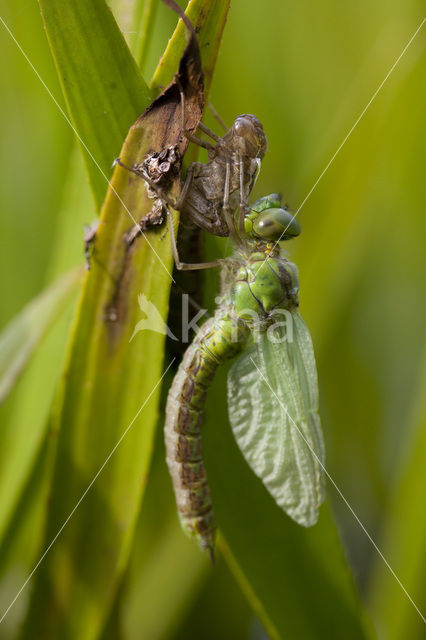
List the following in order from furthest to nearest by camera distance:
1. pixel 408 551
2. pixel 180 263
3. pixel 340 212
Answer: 1. pixel 340 212
2. pixel 408 551
3. pixel 180 263

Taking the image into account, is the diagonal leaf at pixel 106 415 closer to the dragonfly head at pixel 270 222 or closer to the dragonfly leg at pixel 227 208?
the dragonfly leg at pixel 227 208

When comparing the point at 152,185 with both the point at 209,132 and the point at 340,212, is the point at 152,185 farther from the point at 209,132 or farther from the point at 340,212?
the point at 340,212

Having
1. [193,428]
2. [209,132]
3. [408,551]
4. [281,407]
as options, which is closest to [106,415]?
[193,428]

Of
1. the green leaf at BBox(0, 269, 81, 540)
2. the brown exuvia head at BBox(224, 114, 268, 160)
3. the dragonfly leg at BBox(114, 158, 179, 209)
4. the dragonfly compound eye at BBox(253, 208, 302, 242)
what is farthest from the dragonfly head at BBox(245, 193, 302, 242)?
the green leaf at BBox(0, 269, 81, 540)

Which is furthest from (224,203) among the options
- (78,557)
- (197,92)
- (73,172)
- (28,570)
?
(28,570)

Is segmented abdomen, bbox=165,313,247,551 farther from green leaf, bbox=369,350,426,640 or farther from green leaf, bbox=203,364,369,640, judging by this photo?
green leaf, bbox=369,350,426,640

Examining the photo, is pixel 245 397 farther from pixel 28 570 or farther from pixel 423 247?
pixel 423 247

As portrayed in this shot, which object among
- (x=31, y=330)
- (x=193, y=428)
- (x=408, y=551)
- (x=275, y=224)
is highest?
(x=275, y=224)

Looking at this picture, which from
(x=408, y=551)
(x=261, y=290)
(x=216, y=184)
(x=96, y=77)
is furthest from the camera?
(x=408, y=551)
